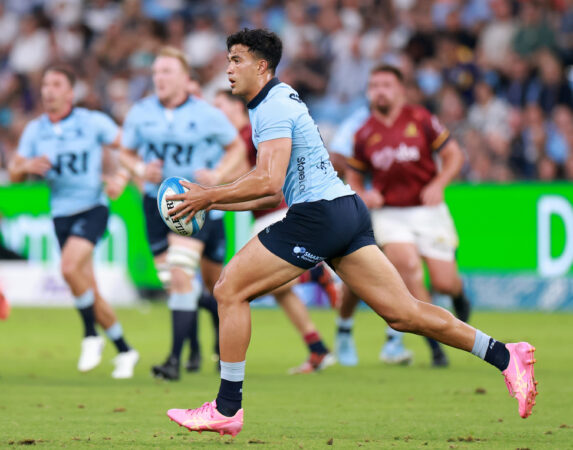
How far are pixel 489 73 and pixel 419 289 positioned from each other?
931cm

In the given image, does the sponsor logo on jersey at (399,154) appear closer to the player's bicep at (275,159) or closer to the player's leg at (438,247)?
the player's leg at (438,247)

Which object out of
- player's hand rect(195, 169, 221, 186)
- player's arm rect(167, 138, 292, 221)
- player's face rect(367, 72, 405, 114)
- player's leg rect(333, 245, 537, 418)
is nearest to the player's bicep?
player's arm rect(167, 138, 292, 221)

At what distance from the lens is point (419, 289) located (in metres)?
10.5

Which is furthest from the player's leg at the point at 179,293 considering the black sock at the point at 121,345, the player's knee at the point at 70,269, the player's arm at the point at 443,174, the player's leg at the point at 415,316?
the player's leg at the point at 415,316

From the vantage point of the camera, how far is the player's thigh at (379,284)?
6.66m

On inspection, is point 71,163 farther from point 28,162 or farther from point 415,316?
point 415,316

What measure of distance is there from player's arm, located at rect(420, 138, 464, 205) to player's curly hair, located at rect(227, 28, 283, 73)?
4111 millimetres

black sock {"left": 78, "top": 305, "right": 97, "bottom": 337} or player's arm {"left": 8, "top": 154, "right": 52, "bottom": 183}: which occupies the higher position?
player's arm {"left": 8, "top": 154, "right": 52, "bottom": 183}

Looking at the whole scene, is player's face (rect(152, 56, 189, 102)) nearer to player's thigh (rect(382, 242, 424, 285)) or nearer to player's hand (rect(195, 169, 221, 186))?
player's hand (rect(195, 169, 221, 186))

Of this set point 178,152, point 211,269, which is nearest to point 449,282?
point 211,269

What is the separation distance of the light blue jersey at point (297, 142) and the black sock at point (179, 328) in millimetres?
2964

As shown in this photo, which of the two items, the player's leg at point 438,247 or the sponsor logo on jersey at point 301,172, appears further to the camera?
the player's leg at point 438,247

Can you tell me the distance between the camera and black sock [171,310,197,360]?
935 cm

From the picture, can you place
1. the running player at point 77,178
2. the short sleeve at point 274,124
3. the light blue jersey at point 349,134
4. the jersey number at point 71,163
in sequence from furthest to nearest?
the light blue jersey at point 349,134 → the jersey number at point 71,163 → the running player at point 77,178 → the short sleeve at point 274,124
